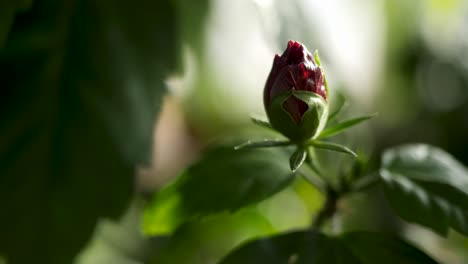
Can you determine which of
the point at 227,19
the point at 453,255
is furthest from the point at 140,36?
the point at 453,255

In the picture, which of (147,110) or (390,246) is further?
(147,110)

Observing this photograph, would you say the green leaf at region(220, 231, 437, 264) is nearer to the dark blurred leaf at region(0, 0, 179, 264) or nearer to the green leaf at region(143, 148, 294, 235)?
the green leaf at region(143, 148, 294, 235)

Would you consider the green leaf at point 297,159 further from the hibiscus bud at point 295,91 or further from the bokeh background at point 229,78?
the bokeh background at point 229,78

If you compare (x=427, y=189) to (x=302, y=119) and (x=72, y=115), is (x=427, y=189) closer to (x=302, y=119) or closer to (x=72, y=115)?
(x=302, y=119)

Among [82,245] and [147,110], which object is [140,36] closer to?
[147,110]

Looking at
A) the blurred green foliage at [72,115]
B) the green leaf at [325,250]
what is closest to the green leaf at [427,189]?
the green leaf at [325,250]

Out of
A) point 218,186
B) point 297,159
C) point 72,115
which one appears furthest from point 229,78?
point 297,159
